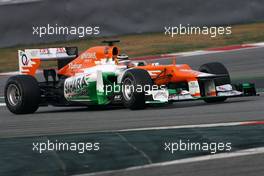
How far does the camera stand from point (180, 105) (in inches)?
580

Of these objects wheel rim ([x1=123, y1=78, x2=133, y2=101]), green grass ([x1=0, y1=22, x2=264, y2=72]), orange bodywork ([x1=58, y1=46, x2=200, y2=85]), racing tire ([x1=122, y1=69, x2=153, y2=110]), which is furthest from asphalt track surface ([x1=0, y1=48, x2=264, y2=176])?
green grass ([x1=0, y1=22, x2=264, y2=72])

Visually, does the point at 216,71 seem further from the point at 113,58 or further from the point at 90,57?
the point at 90,57

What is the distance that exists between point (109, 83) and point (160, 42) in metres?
9.91

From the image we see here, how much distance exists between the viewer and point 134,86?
1351cm

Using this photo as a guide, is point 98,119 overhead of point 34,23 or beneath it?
beneath

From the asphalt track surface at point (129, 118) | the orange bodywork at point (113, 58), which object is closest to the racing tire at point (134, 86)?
the asphalt track surface at point (129, 118)

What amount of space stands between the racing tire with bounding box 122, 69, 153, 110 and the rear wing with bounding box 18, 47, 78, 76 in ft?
7.18

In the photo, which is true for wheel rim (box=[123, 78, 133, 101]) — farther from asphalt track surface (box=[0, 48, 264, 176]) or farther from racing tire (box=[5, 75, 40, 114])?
racing tire (box=[5, 75, 40, 114])

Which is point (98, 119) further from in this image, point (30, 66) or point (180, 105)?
point (30, 66)

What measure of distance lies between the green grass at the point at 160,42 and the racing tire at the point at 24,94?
735 cm

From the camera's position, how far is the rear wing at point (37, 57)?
15.7 meters

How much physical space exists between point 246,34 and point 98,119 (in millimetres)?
11669

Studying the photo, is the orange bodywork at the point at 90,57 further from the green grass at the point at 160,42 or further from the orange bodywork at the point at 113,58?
the green grass at the point at 160,42

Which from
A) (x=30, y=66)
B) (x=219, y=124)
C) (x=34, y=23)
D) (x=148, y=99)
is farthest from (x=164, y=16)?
(x=219, y=124)
